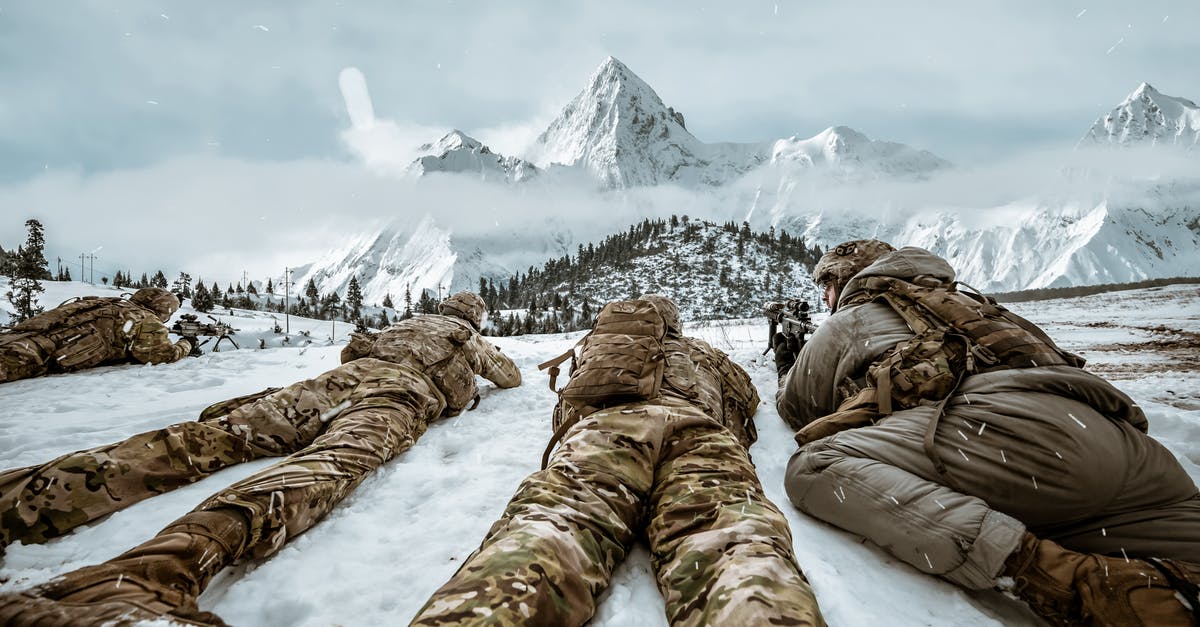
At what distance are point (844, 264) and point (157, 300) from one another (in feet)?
28.2

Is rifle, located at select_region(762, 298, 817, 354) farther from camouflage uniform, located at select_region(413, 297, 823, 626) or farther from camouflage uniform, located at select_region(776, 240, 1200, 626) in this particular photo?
camouflage uniform, located at select_region(413, 297, 823, 626)

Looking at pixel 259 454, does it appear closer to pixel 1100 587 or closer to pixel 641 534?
pixel 641 534

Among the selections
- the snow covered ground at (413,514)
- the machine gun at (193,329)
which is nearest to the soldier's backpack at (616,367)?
the snow covered ground at (413,514)

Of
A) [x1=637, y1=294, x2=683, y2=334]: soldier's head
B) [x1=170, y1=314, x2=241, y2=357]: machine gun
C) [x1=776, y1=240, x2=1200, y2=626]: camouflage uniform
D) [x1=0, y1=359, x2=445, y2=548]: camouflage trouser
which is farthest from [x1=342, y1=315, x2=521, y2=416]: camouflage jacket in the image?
[x1=170, y1=314, x2=241, y2=357]: machine gun

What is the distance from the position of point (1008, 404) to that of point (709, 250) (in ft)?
293

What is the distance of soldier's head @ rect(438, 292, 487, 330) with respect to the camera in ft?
16.3

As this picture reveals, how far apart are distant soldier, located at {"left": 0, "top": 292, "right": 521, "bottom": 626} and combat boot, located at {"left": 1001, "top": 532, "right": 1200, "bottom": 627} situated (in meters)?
2.55

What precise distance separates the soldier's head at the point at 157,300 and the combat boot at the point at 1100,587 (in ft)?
29.2

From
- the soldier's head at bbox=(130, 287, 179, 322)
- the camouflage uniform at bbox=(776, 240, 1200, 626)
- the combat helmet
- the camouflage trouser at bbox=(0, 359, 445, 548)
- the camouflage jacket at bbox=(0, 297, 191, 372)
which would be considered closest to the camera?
the camouflage uniform at bbox=(776, 240, 1200, 626)

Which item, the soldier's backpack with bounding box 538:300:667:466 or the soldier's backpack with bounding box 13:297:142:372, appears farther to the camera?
the soldier's backpack with bounding box 13:297:142:372

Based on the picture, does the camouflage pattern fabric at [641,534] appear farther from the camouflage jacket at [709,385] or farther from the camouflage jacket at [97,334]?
the camouflage jacket at [97,334]

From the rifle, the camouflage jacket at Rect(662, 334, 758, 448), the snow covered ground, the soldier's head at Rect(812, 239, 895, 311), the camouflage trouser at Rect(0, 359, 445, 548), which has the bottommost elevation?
the snow covered ground

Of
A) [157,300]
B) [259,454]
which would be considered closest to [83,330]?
[157,300]

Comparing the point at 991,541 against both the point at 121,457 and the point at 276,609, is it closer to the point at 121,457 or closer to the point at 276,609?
the point at 276,609
